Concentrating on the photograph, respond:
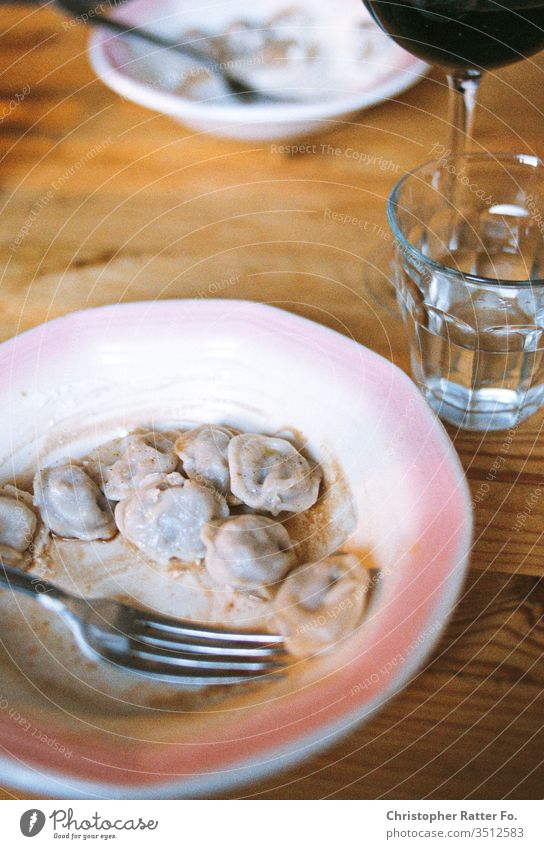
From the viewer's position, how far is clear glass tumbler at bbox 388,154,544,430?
1.22ft

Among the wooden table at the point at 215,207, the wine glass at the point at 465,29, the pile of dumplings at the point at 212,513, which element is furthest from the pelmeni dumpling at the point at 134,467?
the wine glass at the point at 465,29

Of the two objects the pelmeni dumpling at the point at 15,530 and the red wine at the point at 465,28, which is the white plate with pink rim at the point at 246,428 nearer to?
the pelmeni dumpling at the point at 15,530

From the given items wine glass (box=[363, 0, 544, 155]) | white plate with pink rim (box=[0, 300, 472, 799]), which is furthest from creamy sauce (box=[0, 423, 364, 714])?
wine glass (box=[363, 0, 544, 155])

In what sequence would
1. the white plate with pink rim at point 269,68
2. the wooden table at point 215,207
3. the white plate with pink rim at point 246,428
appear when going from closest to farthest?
the white plate with pink rim at point 246,428 < the wooden table at point 215,207 < the white plate with pink rim at point 269,68

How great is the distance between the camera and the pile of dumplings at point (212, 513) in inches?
11.6

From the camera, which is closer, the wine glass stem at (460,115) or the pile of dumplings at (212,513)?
the pile of dumplings at (212,513)

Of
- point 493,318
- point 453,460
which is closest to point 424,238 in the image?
point 493,318

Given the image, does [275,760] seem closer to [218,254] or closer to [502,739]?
[502,739]

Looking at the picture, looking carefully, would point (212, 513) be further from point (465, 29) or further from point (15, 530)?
point (465, 29)

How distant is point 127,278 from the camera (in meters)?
0.44

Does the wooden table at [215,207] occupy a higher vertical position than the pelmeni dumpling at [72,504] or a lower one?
higher

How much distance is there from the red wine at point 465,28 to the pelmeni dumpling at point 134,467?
0.23 meters

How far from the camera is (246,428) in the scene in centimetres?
37

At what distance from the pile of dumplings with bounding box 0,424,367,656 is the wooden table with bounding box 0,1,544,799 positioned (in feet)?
0.23
